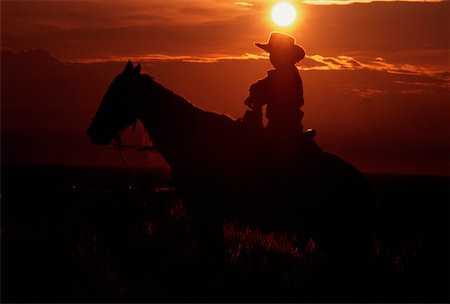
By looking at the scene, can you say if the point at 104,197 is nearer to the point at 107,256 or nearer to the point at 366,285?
the point at 107,256

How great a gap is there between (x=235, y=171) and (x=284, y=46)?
2.17 meters

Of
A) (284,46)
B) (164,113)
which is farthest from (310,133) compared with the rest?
(164,113)

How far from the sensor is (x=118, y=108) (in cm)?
1029

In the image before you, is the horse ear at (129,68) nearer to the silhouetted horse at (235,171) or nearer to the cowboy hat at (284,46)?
the silhouetted horse at (235,171)

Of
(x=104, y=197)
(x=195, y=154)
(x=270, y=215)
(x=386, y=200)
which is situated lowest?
(x=386, y=200)

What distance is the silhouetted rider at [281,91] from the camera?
10.5 meters

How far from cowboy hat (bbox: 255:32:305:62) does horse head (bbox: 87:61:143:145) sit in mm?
2119

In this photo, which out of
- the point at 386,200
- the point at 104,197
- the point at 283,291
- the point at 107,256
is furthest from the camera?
the point at 386,200

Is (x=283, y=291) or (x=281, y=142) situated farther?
(x=281, y=142)

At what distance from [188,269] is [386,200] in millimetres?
121542

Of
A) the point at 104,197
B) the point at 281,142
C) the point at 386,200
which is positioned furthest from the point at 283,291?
the point at 386,200

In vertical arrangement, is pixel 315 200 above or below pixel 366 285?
above

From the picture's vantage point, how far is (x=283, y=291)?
9.03 meters

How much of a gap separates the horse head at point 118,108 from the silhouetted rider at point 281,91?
1.65m
